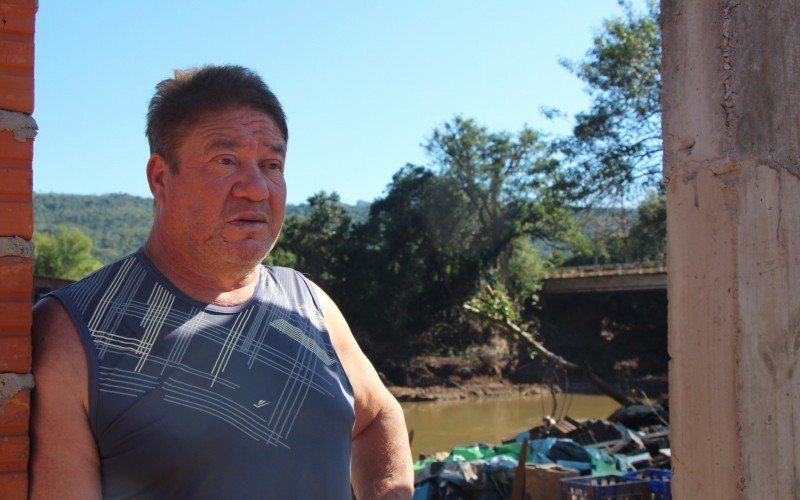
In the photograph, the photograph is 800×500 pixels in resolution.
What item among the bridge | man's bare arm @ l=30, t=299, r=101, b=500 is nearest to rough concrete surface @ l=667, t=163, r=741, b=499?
man's bare arm @ l=30, t=299, r=101, b=500

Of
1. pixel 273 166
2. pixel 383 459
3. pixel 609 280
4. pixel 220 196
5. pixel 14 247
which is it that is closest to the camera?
pixel 14 247

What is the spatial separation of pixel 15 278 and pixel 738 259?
2282mm

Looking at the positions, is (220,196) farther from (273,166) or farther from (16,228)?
(16,228)

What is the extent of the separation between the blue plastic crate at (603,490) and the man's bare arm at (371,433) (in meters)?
4.04

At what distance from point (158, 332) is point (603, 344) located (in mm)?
38513

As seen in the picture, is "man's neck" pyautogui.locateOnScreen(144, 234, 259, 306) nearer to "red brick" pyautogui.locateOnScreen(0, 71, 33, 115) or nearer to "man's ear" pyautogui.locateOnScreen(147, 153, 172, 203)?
"man's ear" pyautogui.locateOnScreen(147, 153, 172, 203)

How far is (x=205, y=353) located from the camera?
178 centimetres

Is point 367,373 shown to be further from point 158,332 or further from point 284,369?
point 158,332

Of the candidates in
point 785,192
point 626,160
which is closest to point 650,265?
point 626,160

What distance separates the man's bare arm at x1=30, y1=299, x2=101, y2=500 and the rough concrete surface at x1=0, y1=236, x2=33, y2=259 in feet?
0.65

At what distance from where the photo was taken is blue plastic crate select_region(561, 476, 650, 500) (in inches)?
232

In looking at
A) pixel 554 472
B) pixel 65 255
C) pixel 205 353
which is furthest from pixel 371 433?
pixel 65 255

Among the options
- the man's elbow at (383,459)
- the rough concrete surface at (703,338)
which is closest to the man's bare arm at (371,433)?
the man's elbow at (383,459)

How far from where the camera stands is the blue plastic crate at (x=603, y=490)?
5.89 m
